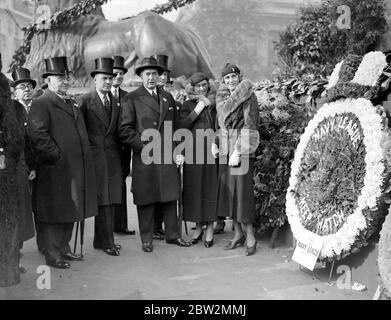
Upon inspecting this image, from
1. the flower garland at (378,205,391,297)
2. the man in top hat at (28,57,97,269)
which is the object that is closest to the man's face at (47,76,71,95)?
the man in top hat at (28,57,97,269)

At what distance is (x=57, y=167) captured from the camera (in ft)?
15.4

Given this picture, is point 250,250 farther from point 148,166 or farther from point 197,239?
point 148,166

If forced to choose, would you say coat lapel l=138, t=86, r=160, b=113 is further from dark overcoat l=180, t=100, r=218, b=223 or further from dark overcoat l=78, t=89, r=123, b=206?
dark overcoat l=180, t=100, r=218, b=223

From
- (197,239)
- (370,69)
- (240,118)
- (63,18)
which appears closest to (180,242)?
(197,239)

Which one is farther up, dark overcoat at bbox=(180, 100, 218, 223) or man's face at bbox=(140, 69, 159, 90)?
man's face at bbox=(140, 69, 159, 90)

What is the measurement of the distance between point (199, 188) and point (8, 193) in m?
2.73

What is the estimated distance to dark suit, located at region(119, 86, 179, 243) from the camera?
5.46 metres

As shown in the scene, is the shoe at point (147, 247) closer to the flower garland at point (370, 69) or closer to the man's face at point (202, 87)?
the man's face at point (202, 87)

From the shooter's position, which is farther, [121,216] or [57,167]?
[121,216]

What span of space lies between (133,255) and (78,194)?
983 mm

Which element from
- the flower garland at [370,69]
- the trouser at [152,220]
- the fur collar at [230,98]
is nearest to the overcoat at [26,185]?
the trouser at [152,220]

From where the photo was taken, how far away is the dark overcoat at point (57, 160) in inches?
182

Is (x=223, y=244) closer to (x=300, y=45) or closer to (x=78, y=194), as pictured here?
(x=78, y=194)

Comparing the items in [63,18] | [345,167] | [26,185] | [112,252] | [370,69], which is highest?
[63,18]
